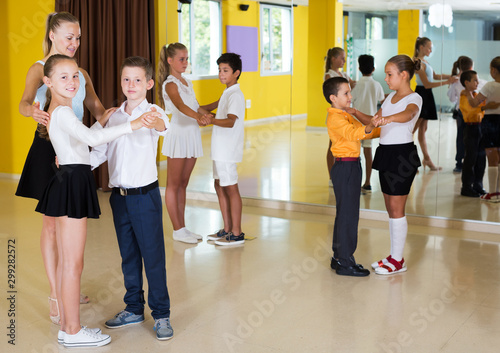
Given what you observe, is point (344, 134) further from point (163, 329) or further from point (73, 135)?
point (73, 135)

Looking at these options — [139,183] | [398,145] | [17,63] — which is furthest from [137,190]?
[17,63]

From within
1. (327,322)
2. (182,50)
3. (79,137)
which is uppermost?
(182,50)

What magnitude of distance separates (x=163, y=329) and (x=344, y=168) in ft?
5.09

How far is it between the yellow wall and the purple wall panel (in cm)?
213

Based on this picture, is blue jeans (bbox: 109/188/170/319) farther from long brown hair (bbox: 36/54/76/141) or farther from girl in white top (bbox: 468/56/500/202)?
girl in white top (bbox: 468/56/500/202)

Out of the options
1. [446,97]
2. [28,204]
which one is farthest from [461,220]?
[28,204]

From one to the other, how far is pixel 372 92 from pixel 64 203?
3220mm

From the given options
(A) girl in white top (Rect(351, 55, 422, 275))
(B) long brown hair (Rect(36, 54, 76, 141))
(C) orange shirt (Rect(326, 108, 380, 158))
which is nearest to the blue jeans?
(B) long brown hair (Rect(36, 54, 76, 141))

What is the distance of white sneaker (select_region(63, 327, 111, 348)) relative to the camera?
292 centimetres

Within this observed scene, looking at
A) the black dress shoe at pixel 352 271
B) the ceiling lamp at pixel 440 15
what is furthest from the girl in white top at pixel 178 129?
the ceiling lamp at pixel 440 15

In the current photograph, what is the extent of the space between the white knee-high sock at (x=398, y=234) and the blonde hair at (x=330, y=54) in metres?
1.92

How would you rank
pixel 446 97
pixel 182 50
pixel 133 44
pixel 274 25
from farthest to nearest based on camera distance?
pixel 133 44
pixel 274 25
pixel 446 97
pixel 182 50

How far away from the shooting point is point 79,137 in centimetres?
267

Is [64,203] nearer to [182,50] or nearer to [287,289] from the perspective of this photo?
[287,289]
